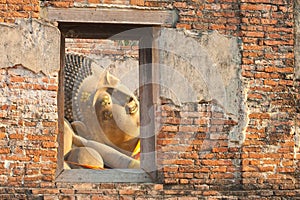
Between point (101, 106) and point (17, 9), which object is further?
point (101, 106)

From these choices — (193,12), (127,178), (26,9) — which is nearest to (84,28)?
(26,9)

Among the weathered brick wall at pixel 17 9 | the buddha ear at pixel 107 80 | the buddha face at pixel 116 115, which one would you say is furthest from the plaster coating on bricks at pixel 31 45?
the buddha ear at pixel 107 80

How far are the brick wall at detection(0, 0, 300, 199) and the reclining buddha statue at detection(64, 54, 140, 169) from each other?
518 cm

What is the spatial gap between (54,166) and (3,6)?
166 cm

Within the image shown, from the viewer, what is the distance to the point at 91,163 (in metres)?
10.6

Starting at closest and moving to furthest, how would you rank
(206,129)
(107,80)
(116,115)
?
(206,129)
(116,115)
(107,80)

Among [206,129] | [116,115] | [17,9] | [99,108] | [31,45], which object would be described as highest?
[17,9]

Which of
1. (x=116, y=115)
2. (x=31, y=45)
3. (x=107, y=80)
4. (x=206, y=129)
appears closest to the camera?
(x=31, y=45)

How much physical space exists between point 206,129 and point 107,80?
245 inches

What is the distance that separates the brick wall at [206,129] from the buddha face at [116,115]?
5.73m

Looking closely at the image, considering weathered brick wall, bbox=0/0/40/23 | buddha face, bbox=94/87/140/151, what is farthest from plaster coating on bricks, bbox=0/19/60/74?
buddha face, bbox=94/87/140/151

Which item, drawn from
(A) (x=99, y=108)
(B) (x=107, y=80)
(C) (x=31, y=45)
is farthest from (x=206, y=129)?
(B) (x=107, y=80)

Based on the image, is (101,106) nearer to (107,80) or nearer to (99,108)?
(99,108)

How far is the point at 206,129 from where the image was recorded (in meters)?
6.96
